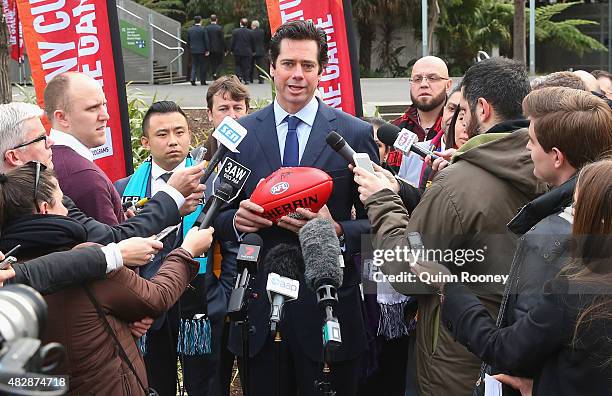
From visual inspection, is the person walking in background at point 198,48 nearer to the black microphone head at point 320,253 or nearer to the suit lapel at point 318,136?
the suit lapel at point 318,136

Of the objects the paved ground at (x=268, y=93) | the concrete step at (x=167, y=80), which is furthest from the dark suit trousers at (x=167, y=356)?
the concrete step at (x=167, y=80)

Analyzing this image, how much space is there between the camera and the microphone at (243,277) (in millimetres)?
3658

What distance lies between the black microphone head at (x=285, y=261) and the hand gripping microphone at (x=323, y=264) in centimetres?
13

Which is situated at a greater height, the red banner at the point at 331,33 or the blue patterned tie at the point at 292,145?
the red banner at the point at 331,33

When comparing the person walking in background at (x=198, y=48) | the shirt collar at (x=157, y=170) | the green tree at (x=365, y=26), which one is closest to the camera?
the shirt collar at (x=157, y=170)

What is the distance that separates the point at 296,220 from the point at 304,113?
68cm

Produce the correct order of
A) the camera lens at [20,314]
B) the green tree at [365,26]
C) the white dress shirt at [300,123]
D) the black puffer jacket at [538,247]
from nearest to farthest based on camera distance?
1. the camera lens at [20,314]
2. the black puffer jacket at [538,247]
3. the white dress shirt at [300,123]
4. the green tree at [365,26]

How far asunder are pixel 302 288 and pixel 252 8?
32200 millimetres

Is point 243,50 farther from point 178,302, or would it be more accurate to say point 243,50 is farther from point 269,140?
point 269,140

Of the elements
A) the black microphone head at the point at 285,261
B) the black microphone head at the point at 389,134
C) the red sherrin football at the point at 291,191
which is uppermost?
the black microphone head at the point at 389,134

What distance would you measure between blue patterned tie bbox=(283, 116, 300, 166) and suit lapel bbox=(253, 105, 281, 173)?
49 millimetres

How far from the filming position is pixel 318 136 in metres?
4.35

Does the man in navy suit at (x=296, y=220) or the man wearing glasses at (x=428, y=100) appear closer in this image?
the man in navy suit at (x=296, y=220)

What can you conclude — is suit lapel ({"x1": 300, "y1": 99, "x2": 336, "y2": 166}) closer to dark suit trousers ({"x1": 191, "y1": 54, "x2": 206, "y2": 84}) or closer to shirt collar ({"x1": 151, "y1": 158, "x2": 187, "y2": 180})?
shirt collar ({"x1": 151, "y1": 158, "x2": 187, "y2": 180})
